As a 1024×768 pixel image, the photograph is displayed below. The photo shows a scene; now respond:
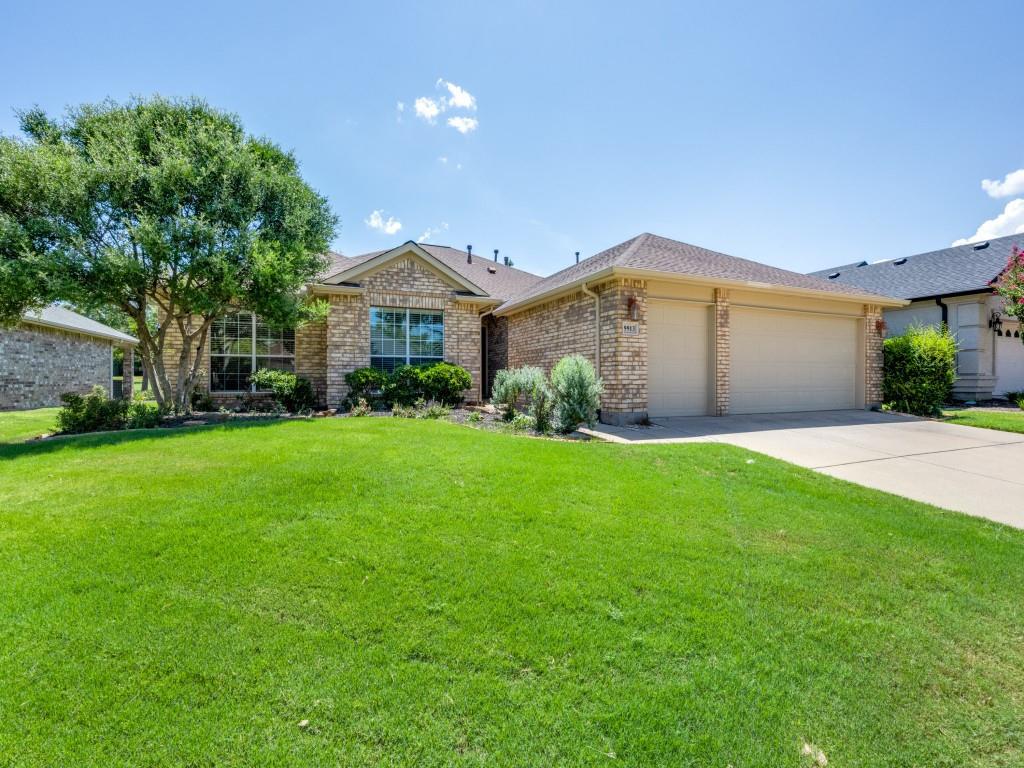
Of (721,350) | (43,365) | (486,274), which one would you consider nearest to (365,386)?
(721,350)

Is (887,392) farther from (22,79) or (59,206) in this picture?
(22,79)

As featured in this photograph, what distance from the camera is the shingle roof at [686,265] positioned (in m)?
10.1

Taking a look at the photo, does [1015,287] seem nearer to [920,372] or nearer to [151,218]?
[920,372]

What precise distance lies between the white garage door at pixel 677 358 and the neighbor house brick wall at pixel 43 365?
655 inches

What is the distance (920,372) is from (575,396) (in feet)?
33.6

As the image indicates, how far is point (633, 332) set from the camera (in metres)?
9.34

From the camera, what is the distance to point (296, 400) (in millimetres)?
11727

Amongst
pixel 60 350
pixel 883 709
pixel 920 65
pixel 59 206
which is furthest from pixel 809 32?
pixel 60 350

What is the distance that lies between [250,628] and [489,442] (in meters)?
4.33

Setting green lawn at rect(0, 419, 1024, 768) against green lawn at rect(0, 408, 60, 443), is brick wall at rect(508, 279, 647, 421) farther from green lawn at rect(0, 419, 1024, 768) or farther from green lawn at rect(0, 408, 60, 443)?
green lawn at rect(0, 408, 60, 443)

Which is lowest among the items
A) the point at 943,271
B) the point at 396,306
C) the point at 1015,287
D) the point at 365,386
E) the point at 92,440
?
the point at 92,440

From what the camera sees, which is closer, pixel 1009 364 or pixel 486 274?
pixel 1009 364

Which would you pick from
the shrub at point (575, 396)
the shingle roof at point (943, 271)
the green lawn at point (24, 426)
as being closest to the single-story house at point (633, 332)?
the shrub at point (575, 396)

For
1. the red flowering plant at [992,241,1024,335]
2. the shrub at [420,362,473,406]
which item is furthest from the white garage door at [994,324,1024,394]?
the shrub at [420,362,473,406]
